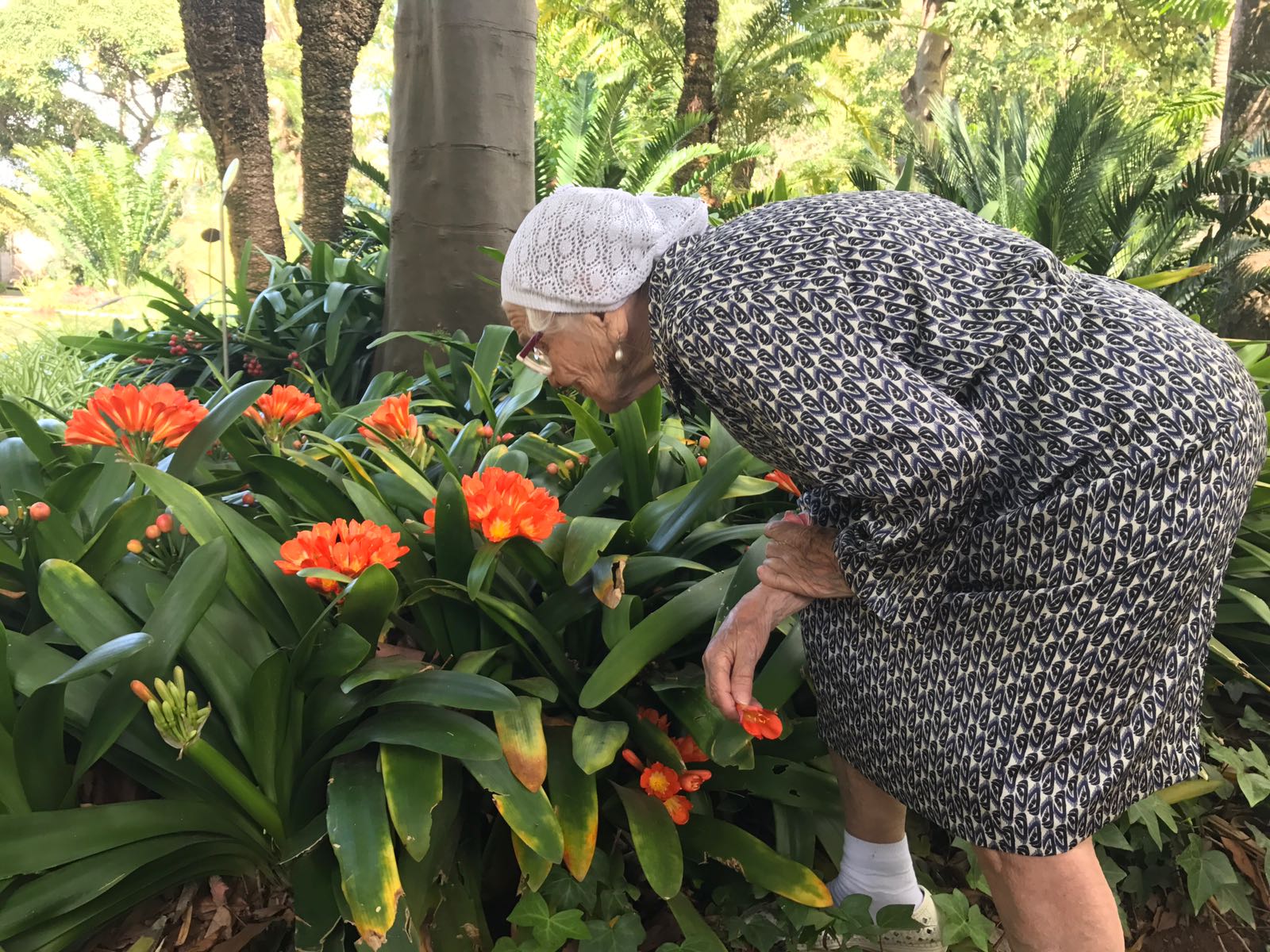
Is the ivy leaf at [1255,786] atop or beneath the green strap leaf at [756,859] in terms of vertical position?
beneath

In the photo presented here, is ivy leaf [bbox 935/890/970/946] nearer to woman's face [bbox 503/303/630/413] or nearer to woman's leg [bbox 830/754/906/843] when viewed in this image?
woman's leg [bbox 830/754/906/843]

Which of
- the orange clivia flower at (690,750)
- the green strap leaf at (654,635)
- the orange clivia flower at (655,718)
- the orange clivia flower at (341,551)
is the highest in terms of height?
the orange clivia flower at (341,551)

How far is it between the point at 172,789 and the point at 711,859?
86 centimetres

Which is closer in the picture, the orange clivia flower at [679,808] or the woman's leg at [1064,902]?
the woman's leg at [1064,902]

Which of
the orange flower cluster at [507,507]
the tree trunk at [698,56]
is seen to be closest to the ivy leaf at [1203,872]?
the orange flower cluster at [507,507]

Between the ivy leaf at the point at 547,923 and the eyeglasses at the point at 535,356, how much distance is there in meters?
0.77

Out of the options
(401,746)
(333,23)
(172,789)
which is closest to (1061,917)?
(401,746)

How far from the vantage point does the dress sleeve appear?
101 centimetres

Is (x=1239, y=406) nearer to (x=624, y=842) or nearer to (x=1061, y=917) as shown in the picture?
(x=1061, y=917)

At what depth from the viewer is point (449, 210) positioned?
2.85m

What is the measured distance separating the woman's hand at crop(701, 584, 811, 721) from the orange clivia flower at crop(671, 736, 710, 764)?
0.51 feet

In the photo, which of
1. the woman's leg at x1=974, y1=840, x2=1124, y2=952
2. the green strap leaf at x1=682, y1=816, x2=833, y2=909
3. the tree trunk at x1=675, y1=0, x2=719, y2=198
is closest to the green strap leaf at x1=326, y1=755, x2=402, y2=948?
the green strap leaf at x1=682, y1=816, x2=833, y2=909

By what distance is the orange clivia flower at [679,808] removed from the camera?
138cm

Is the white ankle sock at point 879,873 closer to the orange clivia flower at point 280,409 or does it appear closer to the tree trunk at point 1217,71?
the orange clivia flower at point 280,409
